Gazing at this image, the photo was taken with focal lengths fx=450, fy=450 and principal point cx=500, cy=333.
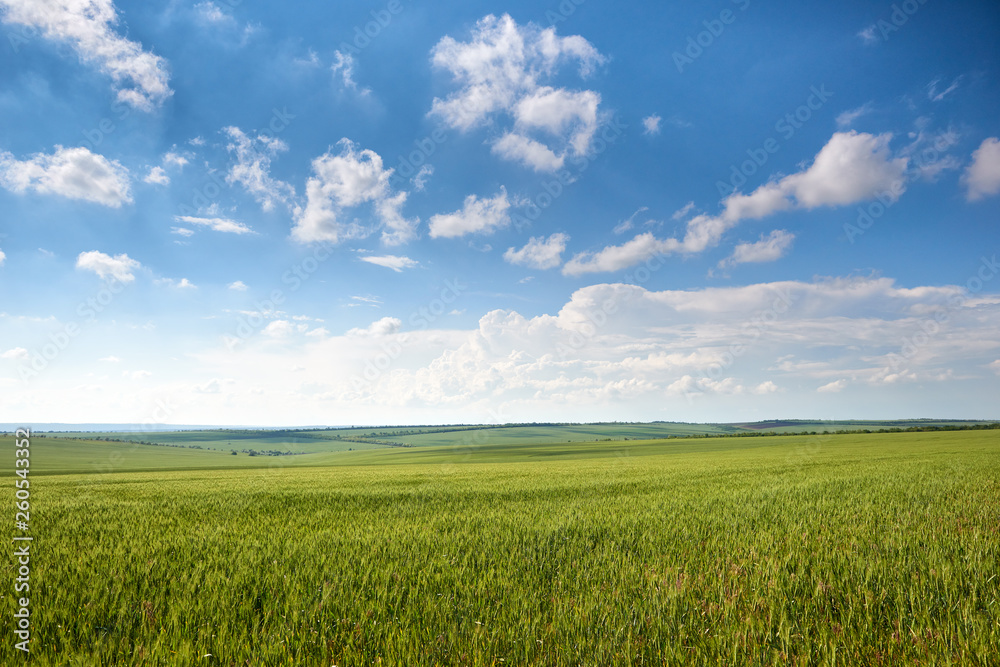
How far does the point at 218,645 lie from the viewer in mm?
3730

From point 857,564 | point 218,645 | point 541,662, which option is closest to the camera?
point 541,662

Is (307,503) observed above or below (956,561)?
below

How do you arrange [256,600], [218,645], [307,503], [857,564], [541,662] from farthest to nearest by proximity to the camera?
[307,503] → [857,564] → [256,600] → [218,645] → [541,662]

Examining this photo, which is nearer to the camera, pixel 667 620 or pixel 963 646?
pixel 963 646

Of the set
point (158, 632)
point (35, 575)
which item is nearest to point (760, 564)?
point (158, 632)

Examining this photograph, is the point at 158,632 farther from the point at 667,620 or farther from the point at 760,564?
the point at 760,564

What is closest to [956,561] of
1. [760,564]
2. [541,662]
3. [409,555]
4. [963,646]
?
[760,564]

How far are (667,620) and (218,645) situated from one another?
12.8ft

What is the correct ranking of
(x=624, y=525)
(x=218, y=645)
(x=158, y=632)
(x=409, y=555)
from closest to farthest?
1. (x=218, y=645)
2. (x=158, y=632)
3. (x=409, y=555)
4. (x=624, y=525)

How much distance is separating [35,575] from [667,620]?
7378mm

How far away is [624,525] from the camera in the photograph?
8.05 m

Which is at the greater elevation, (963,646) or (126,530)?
(963,646)

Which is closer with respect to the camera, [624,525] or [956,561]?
[956,561]

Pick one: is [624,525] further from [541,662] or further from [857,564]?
[541,662]
